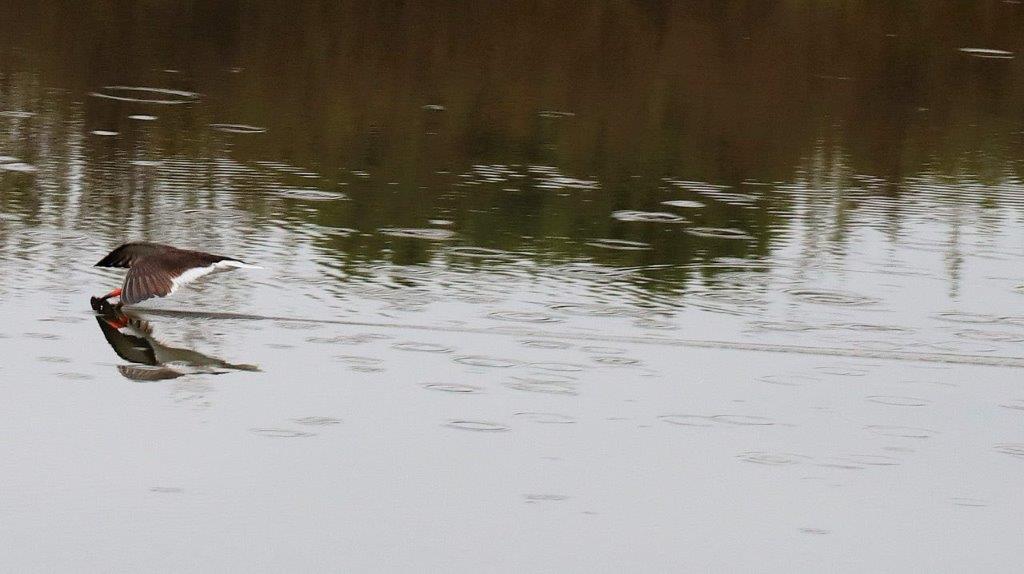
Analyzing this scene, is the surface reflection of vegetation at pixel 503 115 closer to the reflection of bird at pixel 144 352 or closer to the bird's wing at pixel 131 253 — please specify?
the bird's wing at pixel 131 253

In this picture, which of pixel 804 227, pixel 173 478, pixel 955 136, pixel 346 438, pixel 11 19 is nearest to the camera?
pixel 173 478

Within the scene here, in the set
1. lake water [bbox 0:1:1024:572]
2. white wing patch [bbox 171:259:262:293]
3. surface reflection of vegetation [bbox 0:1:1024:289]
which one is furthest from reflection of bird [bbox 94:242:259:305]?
surface reflection of vegetation [bbox 0:1:1024:289]

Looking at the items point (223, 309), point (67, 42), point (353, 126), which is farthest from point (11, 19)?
point (223, 309)

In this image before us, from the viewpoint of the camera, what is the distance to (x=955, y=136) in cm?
1314

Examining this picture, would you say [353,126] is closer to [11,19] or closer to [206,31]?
[206,31]

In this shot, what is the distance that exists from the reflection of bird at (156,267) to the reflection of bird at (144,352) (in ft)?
0.30

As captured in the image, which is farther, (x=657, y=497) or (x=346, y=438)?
(x=346, y=438)

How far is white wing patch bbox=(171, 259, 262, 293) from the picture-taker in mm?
7074

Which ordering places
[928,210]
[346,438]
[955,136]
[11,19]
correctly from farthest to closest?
[11,19] < [955,136] < [928,210] < [346,438]

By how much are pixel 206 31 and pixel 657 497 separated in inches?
468

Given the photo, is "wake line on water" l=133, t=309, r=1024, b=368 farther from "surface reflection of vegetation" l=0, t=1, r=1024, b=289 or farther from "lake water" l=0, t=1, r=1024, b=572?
"surface reflection of vegetation" l=0, t=1, r=1024, b=289

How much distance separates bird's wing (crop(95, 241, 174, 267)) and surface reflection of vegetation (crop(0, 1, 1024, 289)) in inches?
46.3

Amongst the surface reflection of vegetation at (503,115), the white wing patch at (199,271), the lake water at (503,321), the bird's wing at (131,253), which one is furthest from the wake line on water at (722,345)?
the surface reflection of vegetation at (503,115)

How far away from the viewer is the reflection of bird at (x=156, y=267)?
7.01 meters
